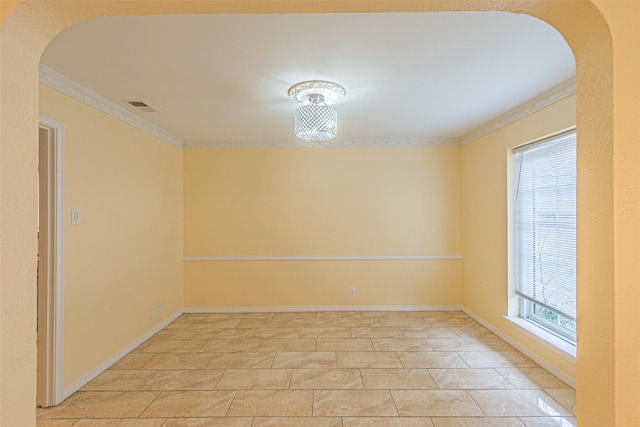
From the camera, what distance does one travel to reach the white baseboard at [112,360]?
2.34 meters

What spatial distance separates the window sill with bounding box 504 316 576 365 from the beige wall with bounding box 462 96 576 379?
0.06m

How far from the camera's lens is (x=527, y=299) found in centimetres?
297

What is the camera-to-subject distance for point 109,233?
9.07 feet

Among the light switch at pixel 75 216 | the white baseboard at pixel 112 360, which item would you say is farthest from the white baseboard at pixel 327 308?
the light switch at pixel 75 216

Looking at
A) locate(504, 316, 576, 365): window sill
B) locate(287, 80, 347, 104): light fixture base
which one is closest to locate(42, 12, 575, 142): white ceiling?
locate(287, 80, 347, 104): light fixture base

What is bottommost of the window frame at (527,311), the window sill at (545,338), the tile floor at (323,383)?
the tile floor at (323,383)

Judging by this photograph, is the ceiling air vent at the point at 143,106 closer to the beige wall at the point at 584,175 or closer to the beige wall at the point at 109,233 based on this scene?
the beige wall at the point at 109,233

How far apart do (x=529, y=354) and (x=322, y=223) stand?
2.71m

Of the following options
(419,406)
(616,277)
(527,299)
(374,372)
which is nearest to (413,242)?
(527,299)

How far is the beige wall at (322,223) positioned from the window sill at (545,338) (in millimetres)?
1206

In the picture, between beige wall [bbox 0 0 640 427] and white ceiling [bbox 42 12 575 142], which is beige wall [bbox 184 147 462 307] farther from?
beige wall [bbox 0 0 640 427]

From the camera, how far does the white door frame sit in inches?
85.2

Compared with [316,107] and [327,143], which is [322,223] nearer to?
[327,143]

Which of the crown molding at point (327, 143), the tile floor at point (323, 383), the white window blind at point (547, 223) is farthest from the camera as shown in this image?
the crown molding at point (327, 143)
